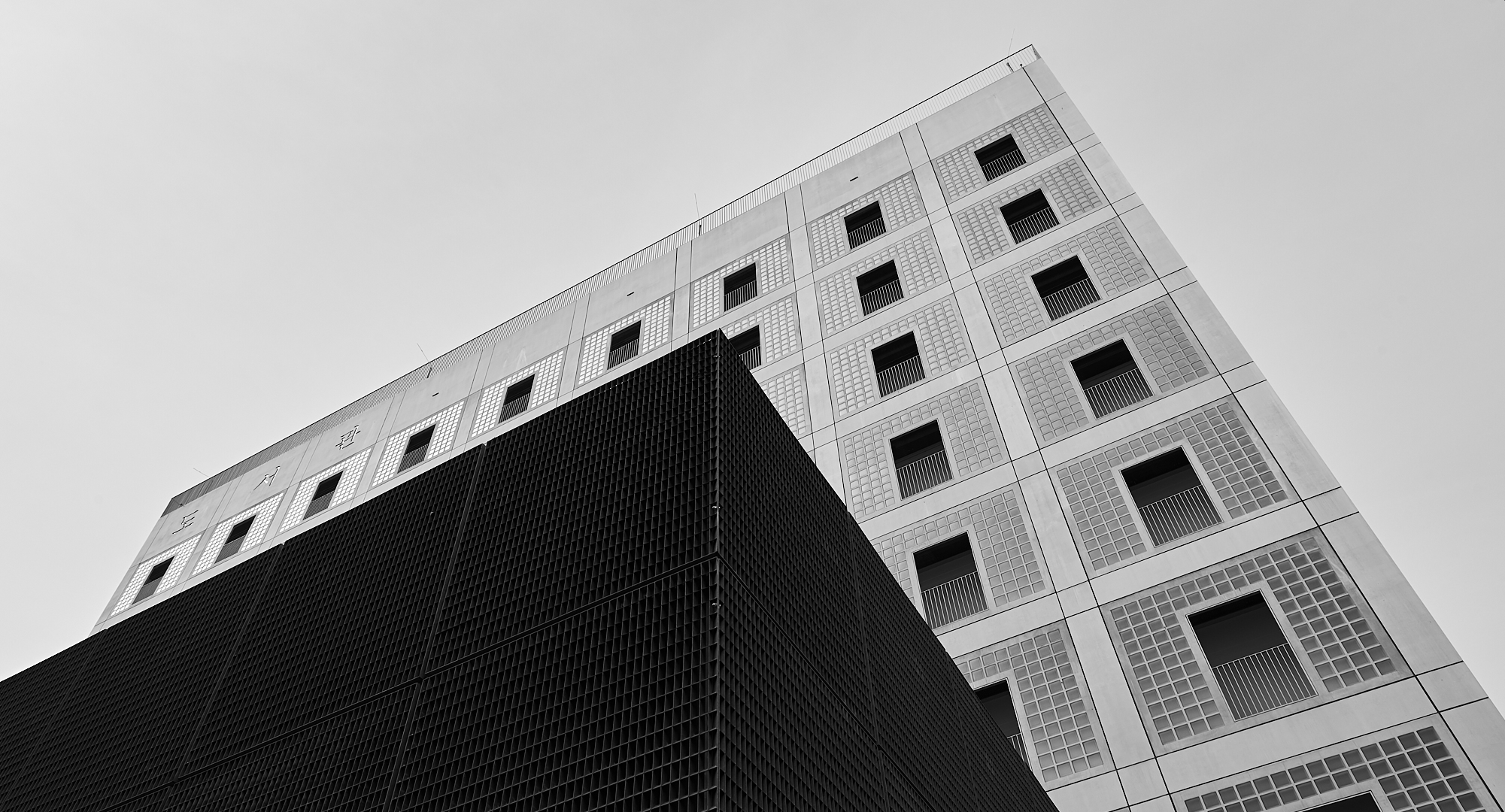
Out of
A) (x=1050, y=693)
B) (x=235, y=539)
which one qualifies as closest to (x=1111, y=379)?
(x=1050, y=693)

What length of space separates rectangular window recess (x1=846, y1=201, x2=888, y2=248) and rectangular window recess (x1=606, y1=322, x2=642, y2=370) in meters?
6.79

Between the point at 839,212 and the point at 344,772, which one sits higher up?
the point at 839,212

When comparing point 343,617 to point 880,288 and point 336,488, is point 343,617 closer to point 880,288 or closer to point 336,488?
point 880,288

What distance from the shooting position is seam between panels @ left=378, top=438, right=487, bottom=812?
16.8 feet

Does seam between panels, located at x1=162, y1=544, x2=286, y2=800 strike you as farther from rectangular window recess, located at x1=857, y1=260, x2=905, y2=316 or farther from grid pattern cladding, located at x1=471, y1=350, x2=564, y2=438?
grid pattern cladding, located at x1=471, y1=350, x2=564, y2=438

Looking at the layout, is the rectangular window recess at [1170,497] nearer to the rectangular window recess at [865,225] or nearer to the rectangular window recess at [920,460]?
the rectangular window recess at [920,460]

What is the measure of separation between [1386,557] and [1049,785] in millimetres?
5810

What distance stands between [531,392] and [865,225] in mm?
11076

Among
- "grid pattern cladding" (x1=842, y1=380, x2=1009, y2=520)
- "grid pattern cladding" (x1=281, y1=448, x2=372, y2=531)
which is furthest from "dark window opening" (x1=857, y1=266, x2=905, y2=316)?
"grid pattern cladding" (x1=281, y1=448, x2=372, y2=531)

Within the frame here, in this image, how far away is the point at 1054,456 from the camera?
1809 cm

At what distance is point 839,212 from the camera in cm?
2745

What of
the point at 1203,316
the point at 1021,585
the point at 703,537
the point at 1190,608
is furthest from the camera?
the point at 1203,316

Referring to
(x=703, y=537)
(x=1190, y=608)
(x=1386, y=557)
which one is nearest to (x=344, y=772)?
(x=703, y=537)

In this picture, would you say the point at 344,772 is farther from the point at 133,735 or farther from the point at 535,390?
the point at 535,390
